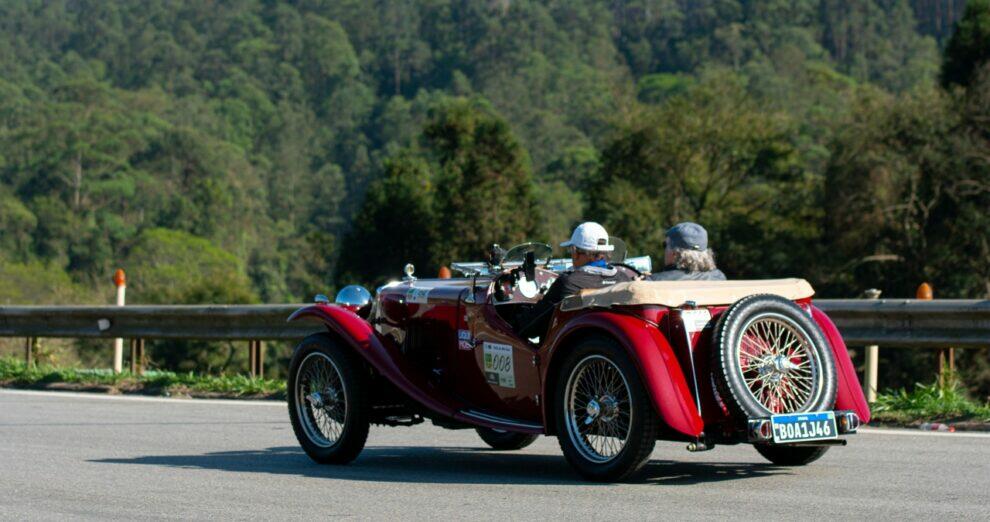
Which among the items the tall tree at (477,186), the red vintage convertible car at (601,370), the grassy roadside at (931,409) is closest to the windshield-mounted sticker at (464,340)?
the red vintage convertible car at (601,370)

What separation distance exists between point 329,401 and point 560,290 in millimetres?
1746

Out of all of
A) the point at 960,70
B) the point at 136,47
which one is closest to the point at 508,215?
the point at 960,70

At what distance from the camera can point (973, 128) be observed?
4188 cm

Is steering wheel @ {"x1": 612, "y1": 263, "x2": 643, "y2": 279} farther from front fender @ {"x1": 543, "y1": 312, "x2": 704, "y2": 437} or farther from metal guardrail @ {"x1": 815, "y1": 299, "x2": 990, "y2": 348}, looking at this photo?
metal guardrail @ {"x1": 815, "y1": 299, "x2": 990, "y2": 348}

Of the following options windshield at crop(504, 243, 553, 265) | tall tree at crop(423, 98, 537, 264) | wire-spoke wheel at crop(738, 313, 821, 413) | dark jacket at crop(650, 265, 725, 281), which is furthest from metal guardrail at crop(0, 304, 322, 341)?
tall tree at crop(423, 98, 537, 264)

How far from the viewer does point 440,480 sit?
8188 mm

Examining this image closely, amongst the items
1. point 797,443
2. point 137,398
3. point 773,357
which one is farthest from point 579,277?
point 137,398

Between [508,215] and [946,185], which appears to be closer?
[946,185]

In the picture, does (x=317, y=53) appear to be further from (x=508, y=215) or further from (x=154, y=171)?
(x=508, y=215)

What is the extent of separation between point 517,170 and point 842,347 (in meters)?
52.5

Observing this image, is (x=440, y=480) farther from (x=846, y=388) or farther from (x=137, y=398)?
(x=137, y=398)

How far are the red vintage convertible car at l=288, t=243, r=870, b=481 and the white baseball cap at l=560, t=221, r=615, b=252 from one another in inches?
10.4

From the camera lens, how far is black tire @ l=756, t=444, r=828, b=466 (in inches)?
329

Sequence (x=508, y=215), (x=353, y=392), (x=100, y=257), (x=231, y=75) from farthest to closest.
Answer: (x=231, y=75)
(x=100, y=257)
(x=508, y=215)
(x=353, y=392)
